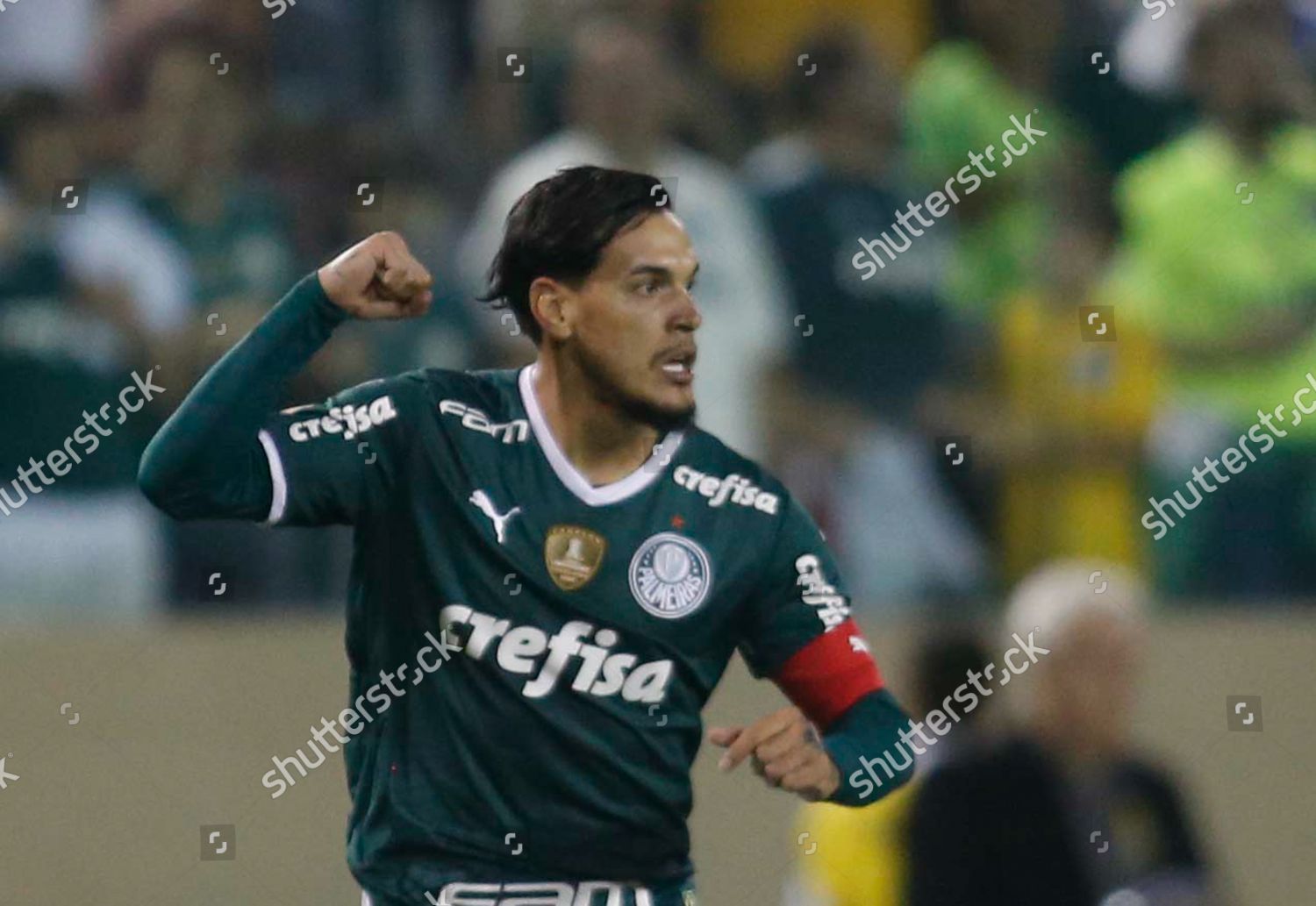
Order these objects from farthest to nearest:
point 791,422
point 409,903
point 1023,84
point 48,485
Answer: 1. point 1023,84
2. point 791,422
3. point 48,485
4. point 409,903

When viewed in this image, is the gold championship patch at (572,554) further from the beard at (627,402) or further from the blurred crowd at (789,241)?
the blurred crowd at (789,241)

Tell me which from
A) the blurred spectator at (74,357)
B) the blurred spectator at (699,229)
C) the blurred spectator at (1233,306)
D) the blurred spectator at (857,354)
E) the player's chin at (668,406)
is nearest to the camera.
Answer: the player's chin at (668,406)

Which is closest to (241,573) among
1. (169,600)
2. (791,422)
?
(169,600)

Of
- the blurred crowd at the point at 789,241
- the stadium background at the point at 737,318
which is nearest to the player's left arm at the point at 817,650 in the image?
the blurred crowd at the point at 789,241

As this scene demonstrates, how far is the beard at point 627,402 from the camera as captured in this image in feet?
15.7

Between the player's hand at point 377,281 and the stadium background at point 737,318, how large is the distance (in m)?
3.17

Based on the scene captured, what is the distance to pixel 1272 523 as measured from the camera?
8.40 meters

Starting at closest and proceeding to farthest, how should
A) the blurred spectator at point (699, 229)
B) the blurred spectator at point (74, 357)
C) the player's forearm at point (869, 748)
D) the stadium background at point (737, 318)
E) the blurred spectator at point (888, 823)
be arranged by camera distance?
the player's forearm at point (869, 748)
the blurred spectator at point (888, 823)
the blurred spectator at point (74, 357)
the stadium background at point (737, 318)
the blurred spectator at point (699, 229)

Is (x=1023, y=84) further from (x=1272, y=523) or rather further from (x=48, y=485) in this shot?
(x=48, y=485)

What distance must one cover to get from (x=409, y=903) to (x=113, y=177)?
3.98 metres

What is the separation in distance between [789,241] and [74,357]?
237cm

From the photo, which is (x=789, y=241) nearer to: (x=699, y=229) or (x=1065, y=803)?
(x=699, y=229)

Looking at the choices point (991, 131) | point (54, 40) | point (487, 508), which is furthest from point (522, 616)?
point (991, 131)

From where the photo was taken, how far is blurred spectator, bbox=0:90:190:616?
7.56m
